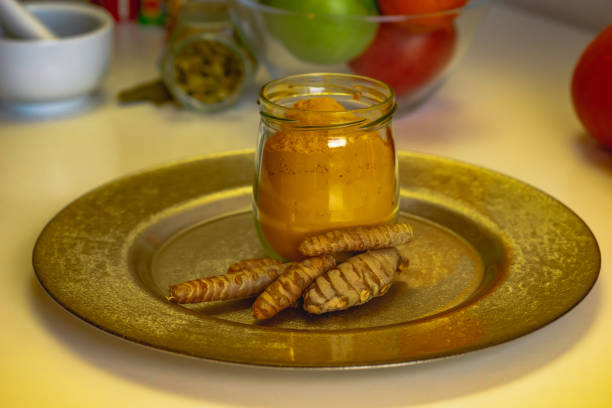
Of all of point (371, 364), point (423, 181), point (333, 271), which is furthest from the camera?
point (423, 181)

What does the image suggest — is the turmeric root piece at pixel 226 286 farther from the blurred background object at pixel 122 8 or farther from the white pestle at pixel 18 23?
the blurred background object at pixel 122 8

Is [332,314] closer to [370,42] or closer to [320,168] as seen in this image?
[320,168]

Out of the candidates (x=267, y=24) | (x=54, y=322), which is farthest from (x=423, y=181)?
(x=54, y=322)

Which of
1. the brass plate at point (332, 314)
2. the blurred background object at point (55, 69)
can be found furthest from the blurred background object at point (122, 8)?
the brass plate at point (332, 314)

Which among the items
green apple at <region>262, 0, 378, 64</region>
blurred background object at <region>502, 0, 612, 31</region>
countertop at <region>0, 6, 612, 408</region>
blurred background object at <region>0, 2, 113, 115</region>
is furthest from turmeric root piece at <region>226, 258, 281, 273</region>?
blurred background object at <region>502, 0, 612, 31</region>

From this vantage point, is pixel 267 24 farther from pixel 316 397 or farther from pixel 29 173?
pixel 316 397

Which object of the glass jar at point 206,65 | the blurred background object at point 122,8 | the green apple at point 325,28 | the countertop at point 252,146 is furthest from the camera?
the blurred background object at point 122,8
